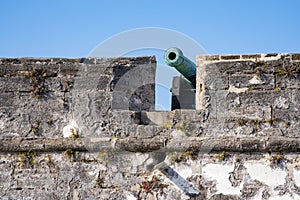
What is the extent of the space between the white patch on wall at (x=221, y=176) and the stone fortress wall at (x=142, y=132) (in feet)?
0.03

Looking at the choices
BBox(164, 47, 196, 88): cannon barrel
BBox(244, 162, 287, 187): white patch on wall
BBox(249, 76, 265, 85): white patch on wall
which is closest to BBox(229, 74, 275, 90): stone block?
BBox(249, 76, 265, 85): white patch on wall

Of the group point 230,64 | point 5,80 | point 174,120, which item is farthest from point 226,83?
point 5,80

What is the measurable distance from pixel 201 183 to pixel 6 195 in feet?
6.63

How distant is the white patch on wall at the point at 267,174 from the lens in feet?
21.3

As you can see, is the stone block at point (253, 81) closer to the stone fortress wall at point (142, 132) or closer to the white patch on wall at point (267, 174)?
the stone fortress wall at point (142, 132)

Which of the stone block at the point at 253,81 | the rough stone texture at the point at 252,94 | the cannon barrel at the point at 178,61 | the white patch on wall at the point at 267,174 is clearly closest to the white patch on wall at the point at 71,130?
the cannon barrel at the point at 178,61

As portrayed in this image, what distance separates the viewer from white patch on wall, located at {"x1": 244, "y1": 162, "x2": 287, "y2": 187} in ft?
21.3

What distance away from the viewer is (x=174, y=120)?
6703 mm

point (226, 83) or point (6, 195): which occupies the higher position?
point (226, 83)

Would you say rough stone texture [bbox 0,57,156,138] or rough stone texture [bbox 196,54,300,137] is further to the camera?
rough stone texture [bbox 0,57,156,138]

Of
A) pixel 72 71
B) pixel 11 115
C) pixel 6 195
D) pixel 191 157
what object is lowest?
pixel 6 195

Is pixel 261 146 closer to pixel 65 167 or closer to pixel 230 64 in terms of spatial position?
pixel 230 64

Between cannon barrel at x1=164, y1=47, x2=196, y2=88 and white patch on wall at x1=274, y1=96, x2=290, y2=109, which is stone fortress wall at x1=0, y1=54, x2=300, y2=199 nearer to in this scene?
white patch on wall at x1=274, y1=96, x2=290, y2=109

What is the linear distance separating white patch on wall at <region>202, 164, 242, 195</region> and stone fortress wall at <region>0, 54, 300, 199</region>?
0.01 m
